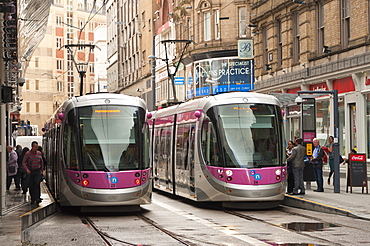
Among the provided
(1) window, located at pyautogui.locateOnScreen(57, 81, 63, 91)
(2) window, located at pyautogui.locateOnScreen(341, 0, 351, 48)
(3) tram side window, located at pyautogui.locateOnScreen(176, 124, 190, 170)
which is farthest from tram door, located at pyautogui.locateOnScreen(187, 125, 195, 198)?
(1) window, located at pyautogui.locateOnScreen(57, 81, 63, 91)

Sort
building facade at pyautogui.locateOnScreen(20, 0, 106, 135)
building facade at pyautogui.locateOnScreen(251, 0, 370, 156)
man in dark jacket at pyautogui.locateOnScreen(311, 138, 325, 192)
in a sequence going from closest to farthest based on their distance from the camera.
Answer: man in dark jacket at pyautogui.locateOnScreen(311, 138, 325, 192)
building facade at pyautogui.locateOnScreen(251, 0, 370, 156)
building facade at pyautogui.locateOnScreen(20, 0, 106, 135)

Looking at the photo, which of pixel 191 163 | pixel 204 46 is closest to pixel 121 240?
pixel 191 163

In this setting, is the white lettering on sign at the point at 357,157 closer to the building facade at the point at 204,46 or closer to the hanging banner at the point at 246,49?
the hanging banner at the point at 246,49

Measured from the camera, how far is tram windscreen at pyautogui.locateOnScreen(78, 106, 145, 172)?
1820cm

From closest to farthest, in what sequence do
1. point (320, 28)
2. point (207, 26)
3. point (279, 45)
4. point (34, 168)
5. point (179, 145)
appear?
1. point (34, 168)
2. point (179, 145)
3. point (320, 28)
4. point (279, 45)
5. point (207, 26)

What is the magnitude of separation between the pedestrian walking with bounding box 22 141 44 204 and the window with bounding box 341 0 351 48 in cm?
1317

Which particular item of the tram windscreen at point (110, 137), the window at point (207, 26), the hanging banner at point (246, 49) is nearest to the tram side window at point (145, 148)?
the tram windscreen at point (110, 137)

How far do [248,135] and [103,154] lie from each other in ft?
12.3

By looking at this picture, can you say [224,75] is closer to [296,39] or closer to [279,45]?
[279,45]

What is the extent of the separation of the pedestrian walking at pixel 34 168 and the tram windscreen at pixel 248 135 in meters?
4.90

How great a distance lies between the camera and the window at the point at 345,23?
28203mm

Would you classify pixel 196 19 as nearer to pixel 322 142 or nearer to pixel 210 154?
pixel 322 142

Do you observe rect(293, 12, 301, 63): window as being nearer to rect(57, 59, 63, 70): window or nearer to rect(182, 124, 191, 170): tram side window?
rect(182, 124, 191, 170): tram side window

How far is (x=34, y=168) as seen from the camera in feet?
68.4
